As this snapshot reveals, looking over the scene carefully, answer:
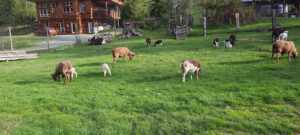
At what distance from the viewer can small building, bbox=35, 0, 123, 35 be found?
60719mm

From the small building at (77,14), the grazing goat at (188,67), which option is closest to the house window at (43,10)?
the small building at (77,14)

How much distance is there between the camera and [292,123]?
928cm

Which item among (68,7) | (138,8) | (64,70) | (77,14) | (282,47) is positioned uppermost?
(68,7)

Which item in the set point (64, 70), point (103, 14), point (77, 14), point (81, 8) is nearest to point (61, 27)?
point (77, 14)

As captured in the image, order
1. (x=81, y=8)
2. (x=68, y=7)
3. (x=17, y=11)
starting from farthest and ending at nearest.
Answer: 1. (x=17, y=11)
2. (x=68, y=7)
3. (x=81, y=8)

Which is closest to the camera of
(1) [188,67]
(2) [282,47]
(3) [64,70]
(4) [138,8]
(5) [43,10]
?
(1) [188,67]

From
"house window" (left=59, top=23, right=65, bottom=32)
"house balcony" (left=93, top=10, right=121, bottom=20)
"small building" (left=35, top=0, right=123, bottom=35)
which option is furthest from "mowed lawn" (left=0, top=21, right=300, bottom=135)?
"house window" (left=59, top=23, right=65, bottom=32)

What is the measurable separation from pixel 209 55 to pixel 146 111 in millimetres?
10137

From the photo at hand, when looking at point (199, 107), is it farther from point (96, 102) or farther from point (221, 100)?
point (96, 102)

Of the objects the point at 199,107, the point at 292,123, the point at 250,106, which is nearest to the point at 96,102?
the point at 199,107

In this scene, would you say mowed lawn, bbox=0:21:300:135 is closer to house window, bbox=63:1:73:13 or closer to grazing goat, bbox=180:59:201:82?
grazing goat, bbox=180:59:201:82

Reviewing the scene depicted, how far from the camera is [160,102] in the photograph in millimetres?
11266

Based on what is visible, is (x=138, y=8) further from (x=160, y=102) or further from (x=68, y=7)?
(x=160, y=102)

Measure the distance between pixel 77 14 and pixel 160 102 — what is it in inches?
2060
